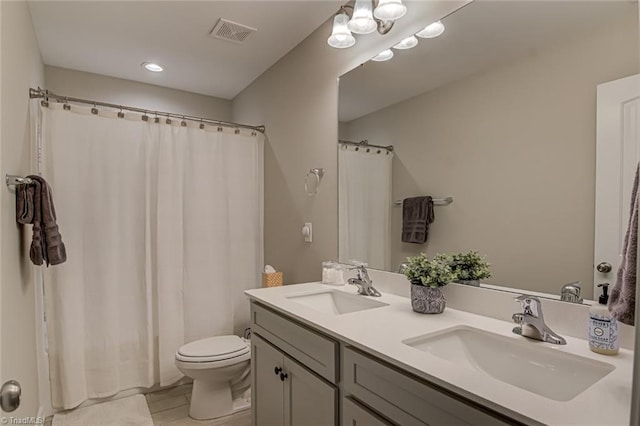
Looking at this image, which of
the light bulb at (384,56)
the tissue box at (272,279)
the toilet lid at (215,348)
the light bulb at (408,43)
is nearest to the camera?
the light bulb at (408,43)

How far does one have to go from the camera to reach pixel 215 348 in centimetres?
224

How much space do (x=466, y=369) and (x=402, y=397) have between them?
0.19m

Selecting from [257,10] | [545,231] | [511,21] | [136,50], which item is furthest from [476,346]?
[136,50]

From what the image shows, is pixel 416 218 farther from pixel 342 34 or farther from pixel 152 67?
pixel 152 67

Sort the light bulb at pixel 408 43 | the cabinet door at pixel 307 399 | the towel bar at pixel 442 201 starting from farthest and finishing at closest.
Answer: the light bulb at pixel 408 43, the towel bar at pixel 442 201, the cabinet door at pixel 307 399

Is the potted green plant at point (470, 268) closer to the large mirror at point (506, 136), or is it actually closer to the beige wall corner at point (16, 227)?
the large mirror at point (506, 136)

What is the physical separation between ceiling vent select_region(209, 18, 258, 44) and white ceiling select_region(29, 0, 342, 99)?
4cm

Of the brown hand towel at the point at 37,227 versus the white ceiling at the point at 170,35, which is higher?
the white ceiling at the point at 170,35

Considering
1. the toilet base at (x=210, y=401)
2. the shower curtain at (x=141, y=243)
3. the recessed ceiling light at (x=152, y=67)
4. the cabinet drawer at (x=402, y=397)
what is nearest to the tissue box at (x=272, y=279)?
the shower curtain at (x=141, y=243)

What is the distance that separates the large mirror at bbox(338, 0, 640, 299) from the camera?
3.56 feet

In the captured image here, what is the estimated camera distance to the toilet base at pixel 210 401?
7.22 feet

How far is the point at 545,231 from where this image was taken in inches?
47.2

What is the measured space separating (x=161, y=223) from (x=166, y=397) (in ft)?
4.13

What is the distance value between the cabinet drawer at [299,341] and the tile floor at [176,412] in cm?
85
